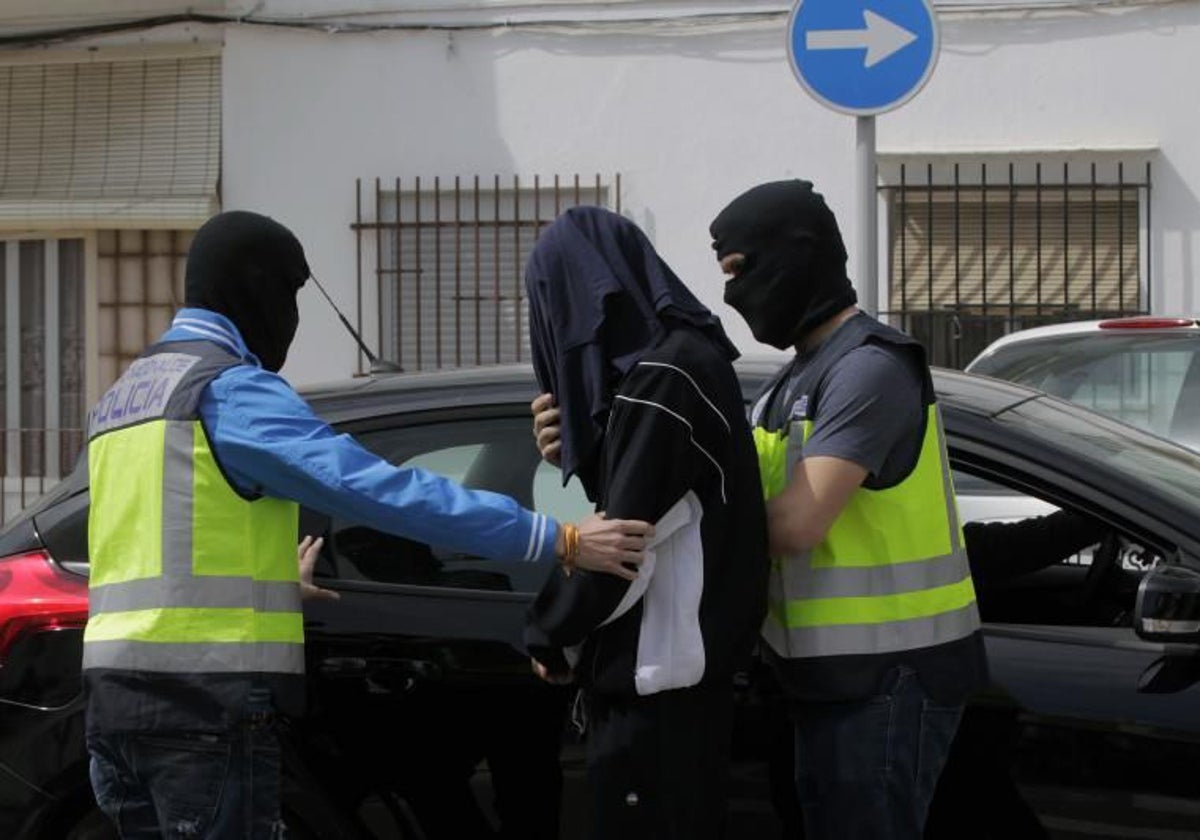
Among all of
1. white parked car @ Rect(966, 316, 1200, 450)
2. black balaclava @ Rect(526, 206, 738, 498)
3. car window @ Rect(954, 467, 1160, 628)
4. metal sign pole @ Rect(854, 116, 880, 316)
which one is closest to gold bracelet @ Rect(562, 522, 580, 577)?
black balaclava @ Rect(526, 206, 738, 498)

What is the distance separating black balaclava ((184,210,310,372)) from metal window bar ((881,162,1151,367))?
7069mm

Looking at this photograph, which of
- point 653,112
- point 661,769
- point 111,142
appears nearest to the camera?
point 661,769

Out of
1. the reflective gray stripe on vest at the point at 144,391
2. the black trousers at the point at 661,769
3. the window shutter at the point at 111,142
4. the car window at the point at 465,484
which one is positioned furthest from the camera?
the window shutter at the point at 111,142

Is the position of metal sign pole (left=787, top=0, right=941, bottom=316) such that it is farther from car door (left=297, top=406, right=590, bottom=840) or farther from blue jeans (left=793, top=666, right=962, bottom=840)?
blue jeans (left=793, top=666, right=962, bottom=840)

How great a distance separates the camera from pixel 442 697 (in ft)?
11.6

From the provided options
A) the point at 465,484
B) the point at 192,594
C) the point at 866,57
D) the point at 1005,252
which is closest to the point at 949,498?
the point at 465,484

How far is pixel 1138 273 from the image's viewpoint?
956cm

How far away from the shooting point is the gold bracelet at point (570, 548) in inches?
115

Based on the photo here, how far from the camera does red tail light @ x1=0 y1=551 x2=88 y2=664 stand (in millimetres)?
3588

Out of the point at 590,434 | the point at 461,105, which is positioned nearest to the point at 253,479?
the point at 590,434

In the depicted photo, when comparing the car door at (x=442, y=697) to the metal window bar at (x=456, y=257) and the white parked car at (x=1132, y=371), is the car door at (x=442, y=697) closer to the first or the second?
the white parked car at (x=1132, y=371)

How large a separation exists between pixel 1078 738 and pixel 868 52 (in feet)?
10.5

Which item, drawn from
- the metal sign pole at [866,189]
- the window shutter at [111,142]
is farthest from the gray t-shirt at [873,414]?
the window shutter at [111,142]

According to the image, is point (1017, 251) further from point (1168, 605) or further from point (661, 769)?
point (661, 769)
